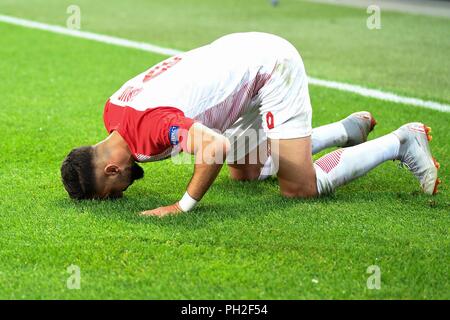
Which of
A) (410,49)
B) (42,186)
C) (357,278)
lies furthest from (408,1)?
(357,278)

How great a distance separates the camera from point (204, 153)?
5.04 meters

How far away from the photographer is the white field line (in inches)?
330

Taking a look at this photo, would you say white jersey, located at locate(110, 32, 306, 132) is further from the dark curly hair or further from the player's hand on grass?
the player's hand on grass

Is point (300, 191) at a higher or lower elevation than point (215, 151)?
lower

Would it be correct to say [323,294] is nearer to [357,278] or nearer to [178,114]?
[357,278]

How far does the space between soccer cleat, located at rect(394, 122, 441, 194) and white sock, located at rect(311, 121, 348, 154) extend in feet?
1.72

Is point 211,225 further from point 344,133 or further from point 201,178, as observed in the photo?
point 344,133

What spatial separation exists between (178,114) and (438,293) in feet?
5.51

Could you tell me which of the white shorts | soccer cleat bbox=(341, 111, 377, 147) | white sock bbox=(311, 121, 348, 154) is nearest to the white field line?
soccer cleat bbox=(341, 111, 377, 147)

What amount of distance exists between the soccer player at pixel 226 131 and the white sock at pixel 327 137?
13.6 inches

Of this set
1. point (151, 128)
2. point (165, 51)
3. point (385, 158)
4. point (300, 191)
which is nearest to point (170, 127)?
point (151, 128)

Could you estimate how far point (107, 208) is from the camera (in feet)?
17.9

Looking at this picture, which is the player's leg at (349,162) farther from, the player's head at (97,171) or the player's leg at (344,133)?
the player's head at (97,171)

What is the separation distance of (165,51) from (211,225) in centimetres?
602
